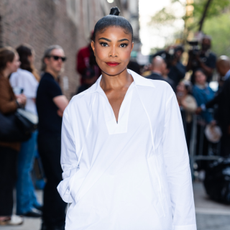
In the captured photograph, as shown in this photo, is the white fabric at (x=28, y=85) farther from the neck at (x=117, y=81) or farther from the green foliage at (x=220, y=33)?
the green foliage at (x=220, y=33)

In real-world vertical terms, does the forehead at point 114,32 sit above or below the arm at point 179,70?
below

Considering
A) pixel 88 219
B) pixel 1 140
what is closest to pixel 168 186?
pixel 88 219

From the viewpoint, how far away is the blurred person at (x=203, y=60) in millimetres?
8828

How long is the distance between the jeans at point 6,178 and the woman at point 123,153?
284 centimetres

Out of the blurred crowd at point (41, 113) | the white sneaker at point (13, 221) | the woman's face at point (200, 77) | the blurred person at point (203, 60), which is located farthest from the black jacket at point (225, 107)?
the white sneaker at point (13, 221)

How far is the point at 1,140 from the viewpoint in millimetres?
4590

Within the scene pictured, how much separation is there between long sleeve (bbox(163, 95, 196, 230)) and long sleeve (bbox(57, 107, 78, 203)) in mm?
462

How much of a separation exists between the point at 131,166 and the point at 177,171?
23 cm

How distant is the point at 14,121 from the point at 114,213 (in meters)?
3.10

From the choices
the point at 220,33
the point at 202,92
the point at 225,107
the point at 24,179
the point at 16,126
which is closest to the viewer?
the point at 16,126

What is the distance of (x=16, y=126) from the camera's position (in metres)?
4.66

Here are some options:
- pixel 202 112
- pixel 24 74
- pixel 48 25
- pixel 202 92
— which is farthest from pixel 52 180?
pixel 48 25

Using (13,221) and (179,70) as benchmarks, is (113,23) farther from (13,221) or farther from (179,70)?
(179,70)

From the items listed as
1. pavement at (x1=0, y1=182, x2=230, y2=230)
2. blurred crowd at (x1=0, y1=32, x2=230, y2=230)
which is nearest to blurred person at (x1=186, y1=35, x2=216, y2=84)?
blurred crowd at (x1=0, y1=32, x2=230, y2=230)
